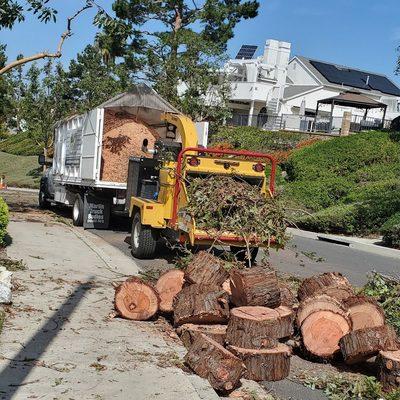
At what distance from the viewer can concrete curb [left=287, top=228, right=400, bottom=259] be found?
16094mm

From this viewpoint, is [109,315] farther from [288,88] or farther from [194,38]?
[288,88]

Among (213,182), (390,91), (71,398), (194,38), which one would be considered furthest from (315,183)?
(390,91)

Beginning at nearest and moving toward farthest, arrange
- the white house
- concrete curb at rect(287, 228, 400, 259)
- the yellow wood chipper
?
1. the yellow wood chipper
2. concrete curb at rect(287, 228, 400, 259)
3. the white house

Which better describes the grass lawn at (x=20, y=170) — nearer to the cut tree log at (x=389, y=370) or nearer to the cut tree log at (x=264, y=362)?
the cut tree log at (x=264, y=362)

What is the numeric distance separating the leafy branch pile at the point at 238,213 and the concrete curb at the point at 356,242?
6483 millimetres

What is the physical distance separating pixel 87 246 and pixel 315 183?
51.3ft

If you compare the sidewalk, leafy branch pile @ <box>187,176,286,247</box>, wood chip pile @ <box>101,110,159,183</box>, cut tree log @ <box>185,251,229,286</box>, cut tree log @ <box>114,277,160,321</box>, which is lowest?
the sidewalk

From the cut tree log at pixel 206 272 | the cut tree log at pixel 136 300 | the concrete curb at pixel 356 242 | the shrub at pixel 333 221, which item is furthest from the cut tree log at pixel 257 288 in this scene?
the shrub at pixel 333 221

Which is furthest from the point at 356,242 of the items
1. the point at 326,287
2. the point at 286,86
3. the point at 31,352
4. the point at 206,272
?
the point at 286,86

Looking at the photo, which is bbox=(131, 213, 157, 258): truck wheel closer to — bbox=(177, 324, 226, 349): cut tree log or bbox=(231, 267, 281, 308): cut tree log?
bbox=(231, 267, 281, 308): cut tree log

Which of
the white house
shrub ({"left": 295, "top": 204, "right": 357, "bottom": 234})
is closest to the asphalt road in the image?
shrub ({"left": 295, "top": 204, "right": 357, "bottom": 234})

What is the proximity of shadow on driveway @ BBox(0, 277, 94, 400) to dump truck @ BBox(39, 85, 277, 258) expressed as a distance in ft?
9.64

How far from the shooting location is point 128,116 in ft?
49.2

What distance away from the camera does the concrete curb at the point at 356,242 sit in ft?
52.8
